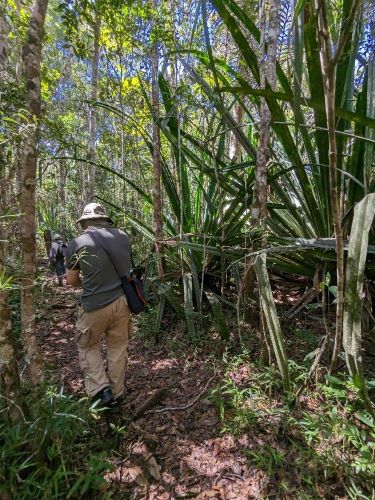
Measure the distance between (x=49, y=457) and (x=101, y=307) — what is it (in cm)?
90

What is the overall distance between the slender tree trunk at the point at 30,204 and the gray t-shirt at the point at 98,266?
31cm

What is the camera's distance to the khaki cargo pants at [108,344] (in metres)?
2.18

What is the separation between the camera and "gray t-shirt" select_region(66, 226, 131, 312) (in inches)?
85.6

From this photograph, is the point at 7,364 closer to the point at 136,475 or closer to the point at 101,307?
the point at 101,307

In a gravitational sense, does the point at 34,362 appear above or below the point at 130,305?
below

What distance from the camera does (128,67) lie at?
4465 millimetres

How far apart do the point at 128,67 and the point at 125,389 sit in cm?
429

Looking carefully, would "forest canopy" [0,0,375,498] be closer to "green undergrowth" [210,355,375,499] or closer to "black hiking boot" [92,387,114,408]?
"green undergrowth" [210,355,375,499]

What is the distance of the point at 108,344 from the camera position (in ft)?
7.63

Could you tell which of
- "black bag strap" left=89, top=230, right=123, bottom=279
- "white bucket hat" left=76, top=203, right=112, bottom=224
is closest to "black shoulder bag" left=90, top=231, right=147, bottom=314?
"black bag strap" left=89, top=230, right=123, bottom=279

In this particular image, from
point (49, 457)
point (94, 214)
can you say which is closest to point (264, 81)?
point (94, 214)

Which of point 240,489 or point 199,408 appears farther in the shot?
point 199,408

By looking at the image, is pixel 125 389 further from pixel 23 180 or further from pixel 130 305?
pixel 23 180

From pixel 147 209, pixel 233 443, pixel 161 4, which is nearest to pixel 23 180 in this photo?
pixel 233 443
